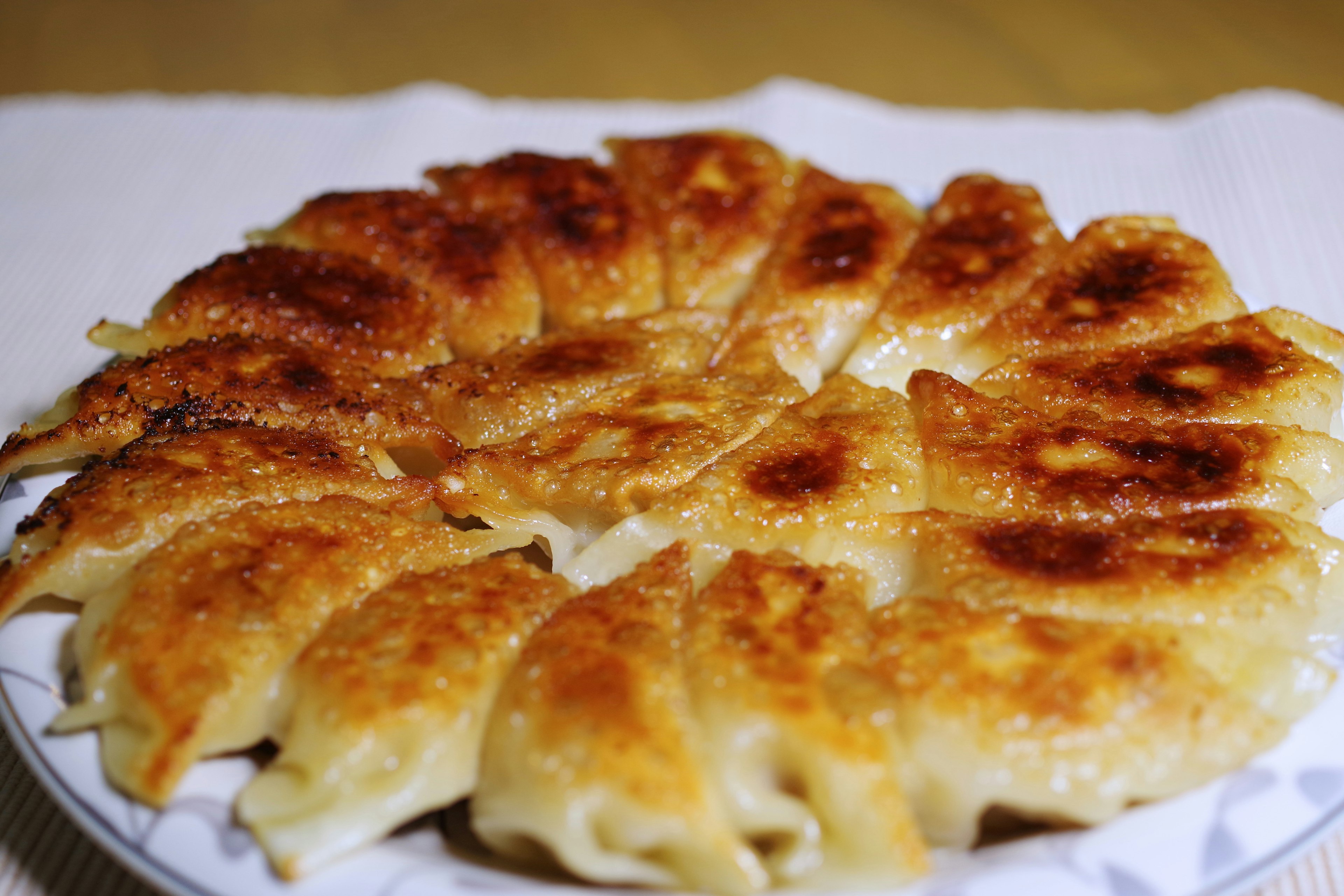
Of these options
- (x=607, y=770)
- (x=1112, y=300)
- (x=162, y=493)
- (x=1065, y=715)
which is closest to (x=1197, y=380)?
(x=1112, y=300)

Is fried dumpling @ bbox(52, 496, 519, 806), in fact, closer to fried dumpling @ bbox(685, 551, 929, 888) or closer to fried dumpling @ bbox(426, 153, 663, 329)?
fried dumpling @ bbox(685, 551, 929, 888)

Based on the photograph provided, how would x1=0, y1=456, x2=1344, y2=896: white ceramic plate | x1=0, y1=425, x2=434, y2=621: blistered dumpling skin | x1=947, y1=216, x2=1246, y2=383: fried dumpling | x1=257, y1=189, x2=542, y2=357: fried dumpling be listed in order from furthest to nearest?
x1=257, y1=189, x2=542, y2=357: fried dumpling
x1=947, y1=216, x2=1246, y2=383: fried dumpling
x1=0, y1=425, x2=434, y2=621: blistered dumpling skin
x1=0, y1=456, x2=1344, y2=896: white ceramic plate

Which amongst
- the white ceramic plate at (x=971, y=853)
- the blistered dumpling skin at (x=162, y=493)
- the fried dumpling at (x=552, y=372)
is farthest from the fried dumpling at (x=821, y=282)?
the white ceramic plate at (x=971, y=853)

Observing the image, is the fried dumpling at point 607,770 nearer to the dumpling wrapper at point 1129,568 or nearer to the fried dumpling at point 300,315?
the dumpling wrapper at point 1129,568

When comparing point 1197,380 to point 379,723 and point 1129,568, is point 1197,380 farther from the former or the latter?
point 379,723

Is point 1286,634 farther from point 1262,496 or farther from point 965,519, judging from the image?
point 965,519

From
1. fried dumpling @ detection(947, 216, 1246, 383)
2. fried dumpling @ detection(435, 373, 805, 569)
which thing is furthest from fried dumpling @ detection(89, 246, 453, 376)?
fried dumpling @ detection(947, 216, 1246, 383)
